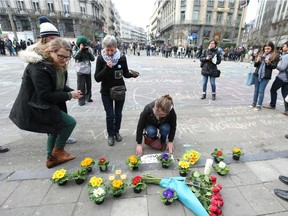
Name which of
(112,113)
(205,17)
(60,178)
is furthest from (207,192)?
(205,17)

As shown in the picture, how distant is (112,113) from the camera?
305 cm

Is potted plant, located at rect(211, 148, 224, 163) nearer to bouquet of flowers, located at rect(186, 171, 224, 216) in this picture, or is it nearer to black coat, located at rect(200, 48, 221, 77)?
bouquet of flowers, located at rect(186, 171, 224, 216)

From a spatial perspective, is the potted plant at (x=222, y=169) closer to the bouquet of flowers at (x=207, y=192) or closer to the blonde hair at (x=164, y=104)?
the bouquet of flowers at (x=207, y=192)

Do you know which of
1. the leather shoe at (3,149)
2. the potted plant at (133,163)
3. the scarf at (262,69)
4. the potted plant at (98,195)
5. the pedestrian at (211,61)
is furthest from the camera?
the pedestrian at (211,61)

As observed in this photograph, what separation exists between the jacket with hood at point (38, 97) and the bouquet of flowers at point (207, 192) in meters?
1.80

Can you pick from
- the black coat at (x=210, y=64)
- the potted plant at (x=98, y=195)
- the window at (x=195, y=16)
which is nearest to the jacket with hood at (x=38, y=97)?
the potted plant at (x=98, y=195)

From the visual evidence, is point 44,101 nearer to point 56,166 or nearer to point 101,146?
point 56,166

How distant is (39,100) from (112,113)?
119cm

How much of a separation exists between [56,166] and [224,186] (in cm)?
229

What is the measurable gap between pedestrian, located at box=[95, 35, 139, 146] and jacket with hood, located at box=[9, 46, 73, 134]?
73cm

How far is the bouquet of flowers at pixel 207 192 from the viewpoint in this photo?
5.99 feet

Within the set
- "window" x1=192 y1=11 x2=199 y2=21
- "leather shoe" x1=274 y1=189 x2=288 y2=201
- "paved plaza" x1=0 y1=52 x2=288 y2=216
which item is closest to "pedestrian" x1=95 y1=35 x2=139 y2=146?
"paved plaza" x1=0 y1=52 x2=288 y2=216

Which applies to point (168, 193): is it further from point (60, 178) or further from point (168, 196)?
point (60, 178)

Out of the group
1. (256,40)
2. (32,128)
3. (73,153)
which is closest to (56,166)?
(73,153)
